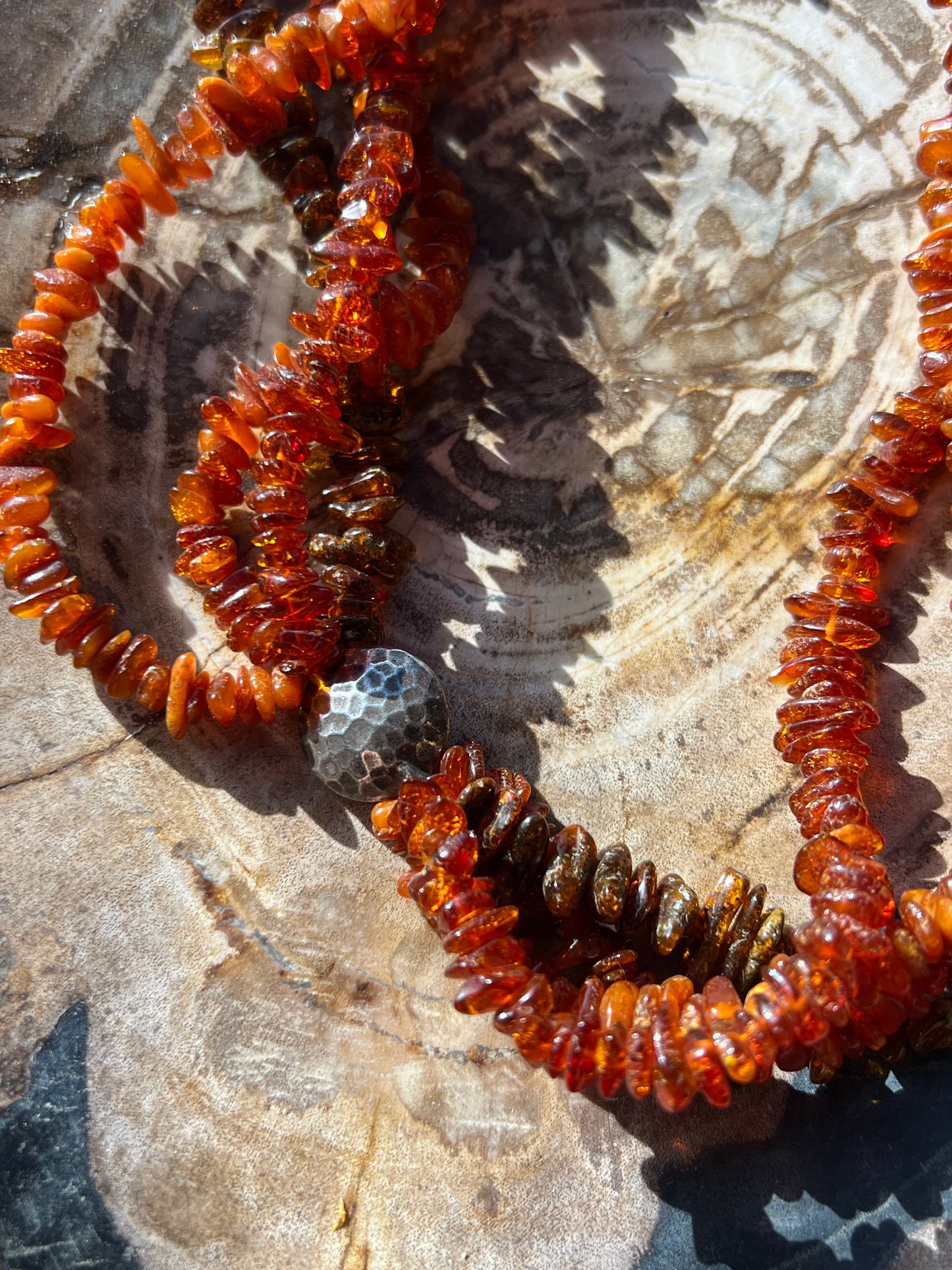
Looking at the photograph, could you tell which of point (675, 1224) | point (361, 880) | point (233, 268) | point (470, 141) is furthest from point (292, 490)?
point (675, 1224)

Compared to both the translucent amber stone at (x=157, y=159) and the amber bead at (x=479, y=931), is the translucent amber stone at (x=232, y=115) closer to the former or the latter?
the translucent amber stone at (x=157, y=159)

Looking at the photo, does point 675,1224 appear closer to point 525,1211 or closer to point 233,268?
point 525,1211

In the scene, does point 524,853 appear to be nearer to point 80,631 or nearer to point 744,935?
point 744,935

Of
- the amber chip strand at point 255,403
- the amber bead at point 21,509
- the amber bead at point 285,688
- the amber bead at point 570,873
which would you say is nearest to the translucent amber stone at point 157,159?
the amber chip strand at point 255,403

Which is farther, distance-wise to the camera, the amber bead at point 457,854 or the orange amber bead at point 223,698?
the orange amber bead at point 223,698

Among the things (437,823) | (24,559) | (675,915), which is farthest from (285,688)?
(675,915)
